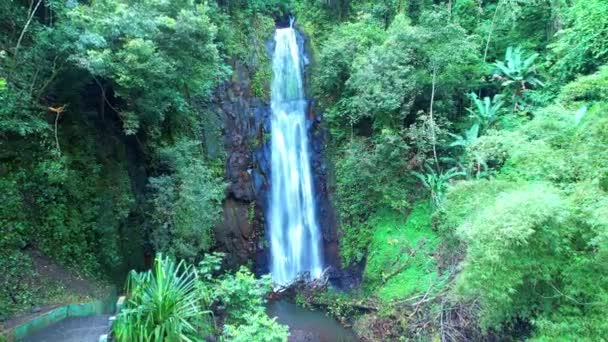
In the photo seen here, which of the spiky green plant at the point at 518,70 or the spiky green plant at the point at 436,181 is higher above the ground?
the spiky green plant at the point at 518,70

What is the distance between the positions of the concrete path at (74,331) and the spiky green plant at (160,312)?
24.0 inches

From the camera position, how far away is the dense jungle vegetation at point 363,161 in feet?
20.0

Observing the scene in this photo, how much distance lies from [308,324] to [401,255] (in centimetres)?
304

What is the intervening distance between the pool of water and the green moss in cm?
139

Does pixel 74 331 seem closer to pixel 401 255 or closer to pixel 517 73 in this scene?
pixel 401 255

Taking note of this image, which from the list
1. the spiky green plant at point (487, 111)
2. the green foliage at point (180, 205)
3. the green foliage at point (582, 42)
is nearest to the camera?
the green foliage at point (180, 205)

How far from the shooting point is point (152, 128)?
10.4 meters

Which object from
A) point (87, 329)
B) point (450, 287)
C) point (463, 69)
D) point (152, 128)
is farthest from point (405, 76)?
point (87, 329)

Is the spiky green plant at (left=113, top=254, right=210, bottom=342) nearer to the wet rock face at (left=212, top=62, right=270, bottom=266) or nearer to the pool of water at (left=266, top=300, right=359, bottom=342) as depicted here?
the pool of water at (left=266, top=300, right=359, bottom=342)

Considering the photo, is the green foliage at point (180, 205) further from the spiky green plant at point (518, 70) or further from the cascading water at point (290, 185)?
the spiky green plant at point (518, 70)

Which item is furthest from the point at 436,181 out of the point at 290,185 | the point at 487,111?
the point at 290,185

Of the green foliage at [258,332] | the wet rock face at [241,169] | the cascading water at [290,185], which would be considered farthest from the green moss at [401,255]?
the green foliage at [258,332]

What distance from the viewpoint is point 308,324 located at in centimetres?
1066

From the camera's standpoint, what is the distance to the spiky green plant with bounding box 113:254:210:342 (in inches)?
215
